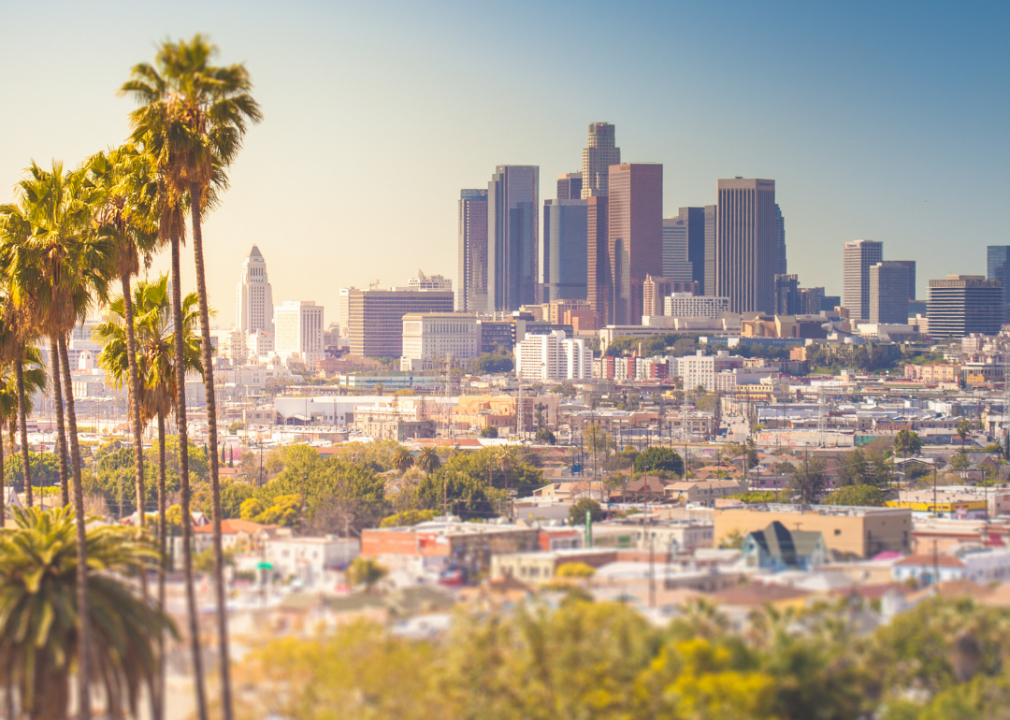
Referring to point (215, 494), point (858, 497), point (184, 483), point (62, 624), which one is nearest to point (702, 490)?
point (858, 497)

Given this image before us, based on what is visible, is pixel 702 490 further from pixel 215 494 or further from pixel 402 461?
pixel 215 494

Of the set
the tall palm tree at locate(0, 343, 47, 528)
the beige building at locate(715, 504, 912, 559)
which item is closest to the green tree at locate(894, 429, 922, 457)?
the beige building at locate(715, 504, 912, 559)

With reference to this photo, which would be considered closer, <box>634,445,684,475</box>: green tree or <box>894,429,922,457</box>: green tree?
<box>634,445,684,475</box>: green tree

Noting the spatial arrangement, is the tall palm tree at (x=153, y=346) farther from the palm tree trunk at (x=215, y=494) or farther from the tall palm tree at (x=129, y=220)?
the palm tree trunk at (x=215, y=494)

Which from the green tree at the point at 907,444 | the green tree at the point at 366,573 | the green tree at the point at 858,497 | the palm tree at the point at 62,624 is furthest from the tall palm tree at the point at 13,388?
the green tree at the point at 907,444

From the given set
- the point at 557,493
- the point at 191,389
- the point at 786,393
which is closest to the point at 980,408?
the point at 786,393

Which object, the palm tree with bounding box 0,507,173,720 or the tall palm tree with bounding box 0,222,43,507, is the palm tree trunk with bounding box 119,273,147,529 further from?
the palm tree with bounding box 0,507,173,720

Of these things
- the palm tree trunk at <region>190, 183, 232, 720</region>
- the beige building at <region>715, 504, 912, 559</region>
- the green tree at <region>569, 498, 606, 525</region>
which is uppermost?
the palm tree trunk at <region>190, 183, 232, 720</region>

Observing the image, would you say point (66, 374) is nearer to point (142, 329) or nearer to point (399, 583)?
point (142, 329)
